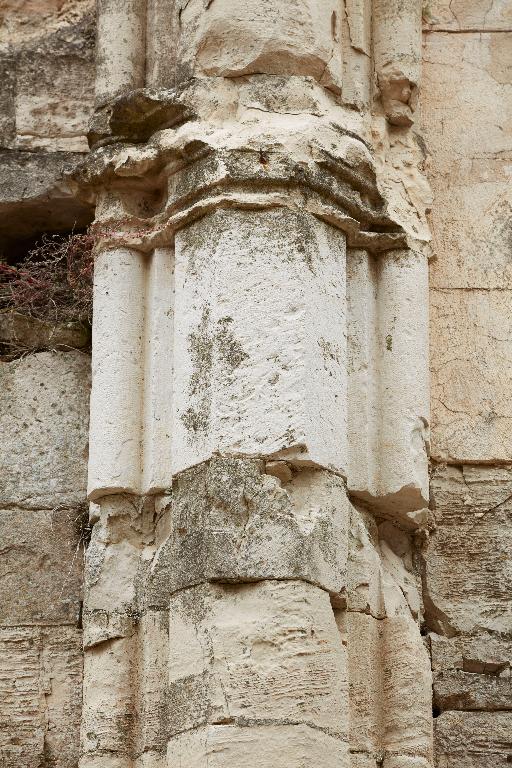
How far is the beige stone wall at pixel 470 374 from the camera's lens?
5637 millimetres

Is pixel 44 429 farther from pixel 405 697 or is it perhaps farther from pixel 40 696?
pixel 405 697

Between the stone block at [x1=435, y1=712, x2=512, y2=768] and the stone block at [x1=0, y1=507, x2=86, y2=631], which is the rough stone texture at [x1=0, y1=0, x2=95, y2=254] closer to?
the stone block at [x1=0, y1=507, x2=86, y2=631]

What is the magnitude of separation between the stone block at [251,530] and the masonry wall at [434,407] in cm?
55

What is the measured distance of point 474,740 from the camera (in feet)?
18.3

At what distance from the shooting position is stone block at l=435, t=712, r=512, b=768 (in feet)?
18.2

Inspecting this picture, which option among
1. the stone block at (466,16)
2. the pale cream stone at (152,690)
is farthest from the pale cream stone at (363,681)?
the stone block at (466,16)

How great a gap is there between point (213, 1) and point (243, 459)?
154 centimetres

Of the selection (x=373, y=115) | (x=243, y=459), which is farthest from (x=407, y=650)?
(x=373, y=115)

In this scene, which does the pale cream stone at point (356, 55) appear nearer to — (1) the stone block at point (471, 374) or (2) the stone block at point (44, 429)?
(1) the stone block at point (471, 374)

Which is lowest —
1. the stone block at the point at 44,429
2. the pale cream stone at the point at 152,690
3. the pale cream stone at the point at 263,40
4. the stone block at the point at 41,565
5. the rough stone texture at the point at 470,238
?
the pale cream stone at the point at 152,690

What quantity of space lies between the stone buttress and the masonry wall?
20 centimetres

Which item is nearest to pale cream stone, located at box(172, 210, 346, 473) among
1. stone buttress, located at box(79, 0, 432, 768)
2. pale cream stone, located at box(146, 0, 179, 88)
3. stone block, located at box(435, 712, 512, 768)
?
stone buttress, located at box(79, 0, 432, 768)

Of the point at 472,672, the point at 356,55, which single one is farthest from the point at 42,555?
the point at 356,55

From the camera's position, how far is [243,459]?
5.31 metres
